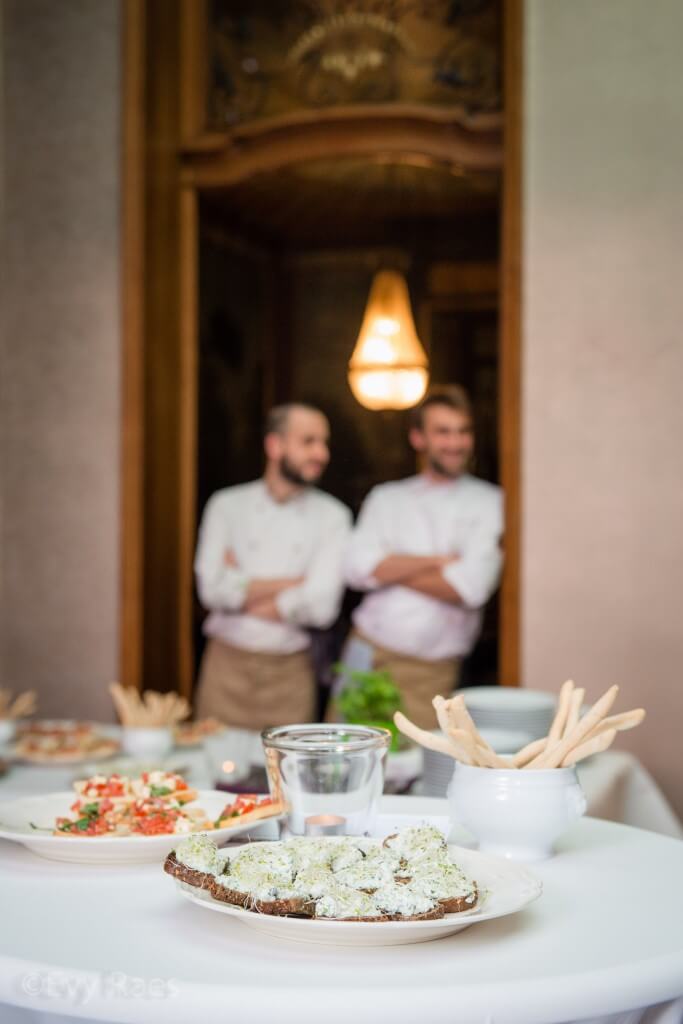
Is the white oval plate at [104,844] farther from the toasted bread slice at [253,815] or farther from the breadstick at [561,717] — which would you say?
the breadstick at [561,717]

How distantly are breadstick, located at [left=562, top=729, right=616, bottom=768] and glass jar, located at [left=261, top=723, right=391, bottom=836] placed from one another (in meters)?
0.18

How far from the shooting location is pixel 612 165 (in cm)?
315

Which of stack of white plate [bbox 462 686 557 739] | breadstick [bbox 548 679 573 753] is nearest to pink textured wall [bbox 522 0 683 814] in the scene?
stack of white plate [bbox 462 686 557 739]

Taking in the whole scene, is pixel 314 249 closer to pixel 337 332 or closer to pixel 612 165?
pixel 337 332

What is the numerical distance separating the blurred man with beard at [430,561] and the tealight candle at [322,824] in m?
2.30

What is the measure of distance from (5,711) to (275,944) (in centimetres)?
160

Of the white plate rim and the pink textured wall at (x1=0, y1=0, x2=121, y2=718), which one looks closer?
the white plate rim

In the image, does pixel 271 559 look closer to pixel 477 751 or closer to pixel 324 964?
pixel 477 751

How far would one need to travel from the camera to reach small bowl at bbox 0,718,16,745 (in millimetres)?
2209

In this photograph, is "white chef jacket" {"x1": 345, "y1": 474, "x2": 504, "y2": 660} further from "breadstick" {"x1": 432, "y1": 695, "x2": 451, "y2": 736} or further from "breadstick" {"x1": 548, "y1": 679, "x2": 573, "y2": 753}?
"breadstick" {"x1": 432, "y1": 695, "x2": 451, "y2": 736}

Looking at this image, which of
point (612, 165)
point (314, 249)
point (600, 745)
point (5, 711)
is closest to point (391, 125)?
point (314, 249)

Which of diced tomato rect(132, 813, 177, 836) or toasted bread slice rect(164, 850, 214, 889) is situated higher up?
toasted bread slice rect(164, 850, 214, 889)

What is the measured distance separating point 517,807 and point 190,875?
338mm

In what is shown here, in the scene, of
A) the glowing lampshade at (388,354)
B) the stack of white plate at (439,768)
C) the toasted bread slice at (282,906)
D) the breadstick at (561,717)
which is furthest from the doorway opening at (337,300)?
the toasted bread slice at (282,906)
